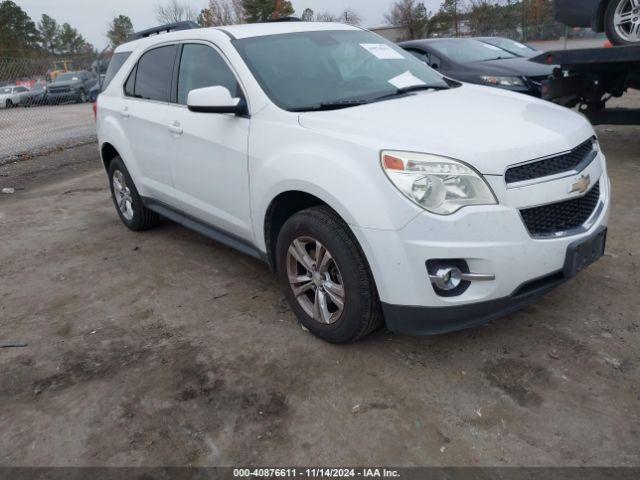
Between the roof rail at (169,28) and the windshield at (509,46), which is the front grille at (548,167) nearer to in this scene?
the roof rail at (169,28)

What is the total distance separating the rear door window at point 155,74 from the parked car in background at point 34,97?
1870 cm

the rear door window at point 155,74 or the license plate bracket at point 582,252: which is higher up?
the rear door window at point 155,74

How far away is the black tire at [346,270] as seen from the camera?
2789 mm

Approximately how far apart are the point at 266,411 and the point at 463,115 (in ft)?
6.12

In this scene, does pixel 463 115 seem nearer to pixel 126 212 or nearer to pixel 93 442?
pixel 93 442

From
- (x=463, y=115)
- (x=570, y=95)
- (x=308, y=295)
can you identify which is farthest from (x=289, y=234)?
(x=570, y=95)

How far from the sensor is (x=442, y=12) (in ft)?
121

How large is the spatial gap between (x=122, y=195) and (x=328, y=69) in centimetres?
282

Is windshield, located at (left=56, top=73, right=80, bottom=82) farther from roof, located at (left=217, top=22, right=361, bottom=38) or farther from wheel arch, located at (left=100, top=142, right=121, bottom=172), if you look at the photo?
roof, located at (left=217, top=22, right=361, bottom=38)

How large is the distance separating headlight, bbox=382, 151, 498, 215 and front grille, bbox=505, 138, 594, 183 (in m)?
0.16

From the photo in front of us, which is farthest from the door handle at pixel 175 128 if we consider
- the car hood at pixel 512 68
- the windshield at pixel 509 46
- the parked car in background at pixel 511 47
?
the windshield at pixel 509 46

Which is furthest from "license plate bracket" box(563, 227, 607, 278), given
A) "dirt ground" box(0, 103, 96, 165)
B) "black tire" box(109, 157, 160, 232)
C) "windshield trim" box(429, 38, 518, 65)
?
"dirt ground" box(0, 103, 96, 165)

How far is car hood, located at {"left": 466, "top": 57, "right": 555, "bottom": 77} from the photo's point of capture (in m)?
7.84

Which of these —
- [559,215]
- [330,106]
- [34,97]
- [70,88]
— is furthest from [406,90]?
[70,88]
